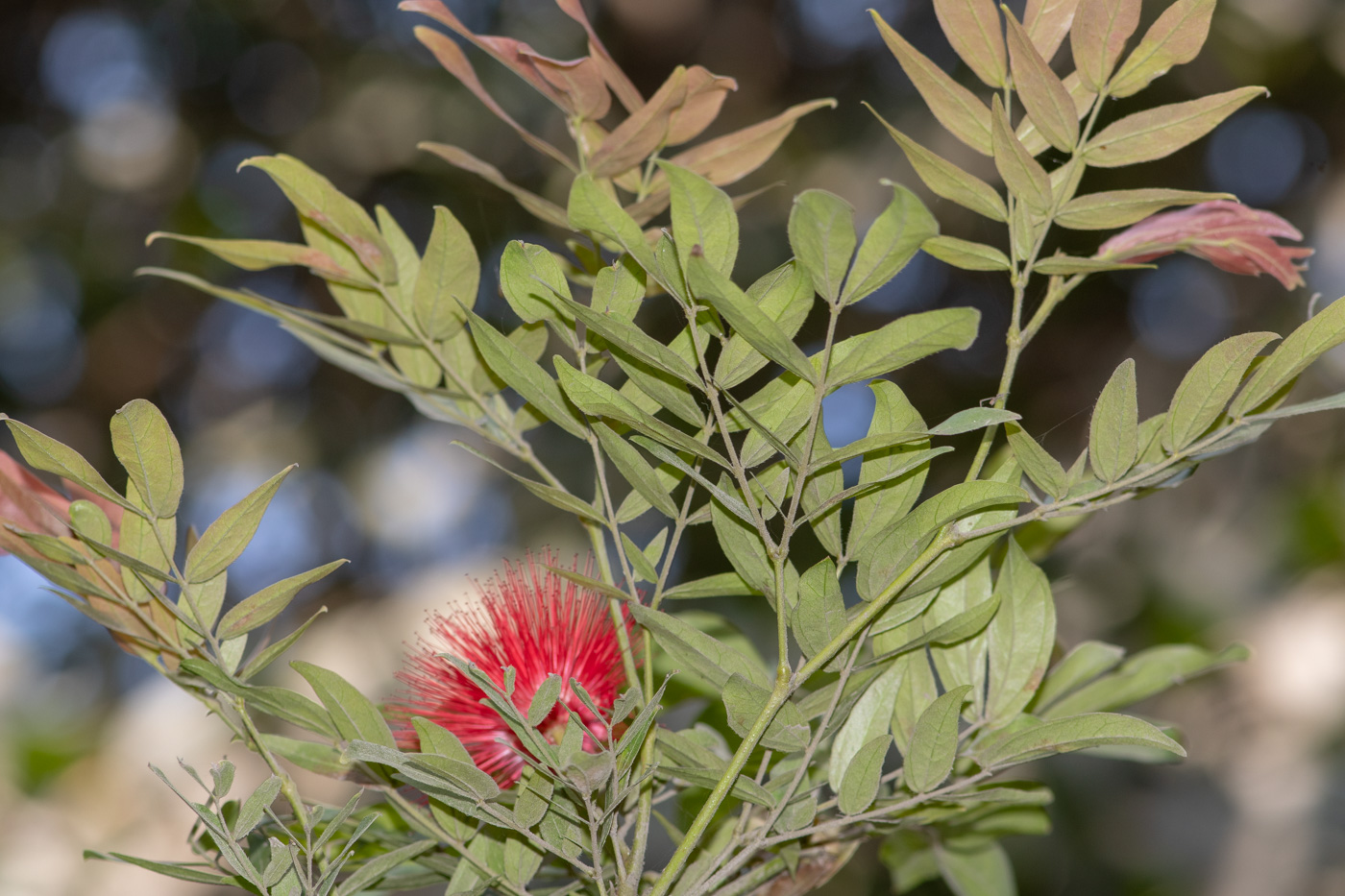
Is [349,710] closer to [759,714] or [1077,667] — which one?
[759,714]

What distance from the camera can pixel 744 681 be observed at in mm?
177

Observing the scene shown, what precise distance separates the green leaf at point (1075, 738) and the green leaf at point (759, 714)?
0.04 meters

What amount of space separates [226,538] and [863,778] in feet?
0.44

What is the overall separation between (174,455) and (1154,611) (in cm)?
104

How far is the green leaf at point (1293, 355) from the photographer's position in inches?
6.8

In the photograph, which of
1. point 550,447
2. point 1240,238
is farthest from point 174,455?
point 550,447

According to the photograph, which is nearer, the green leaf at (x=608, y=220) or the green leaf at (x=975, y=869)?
the green leaf at (x=608, y=220)

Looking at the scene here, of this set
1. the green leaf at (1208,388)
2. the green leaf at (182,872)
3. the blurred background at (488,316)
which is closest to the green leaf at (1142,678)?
the green leaf at (1208,388)

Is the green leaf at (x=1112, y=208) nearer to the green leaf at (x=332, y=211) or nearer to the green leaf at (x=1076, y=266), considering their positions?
the green leaf at (x=1076, y=266)

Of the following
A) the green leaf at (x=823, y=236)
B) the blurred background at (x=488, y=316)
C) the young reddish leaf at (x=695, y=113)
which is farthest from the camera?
the blurred background at (x=488, y=316)

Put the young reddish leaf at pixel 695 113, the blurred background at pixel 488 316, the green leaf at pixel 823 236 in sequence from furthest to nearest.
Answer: the blurred background at pixel 488 316, the young reddish leaf at pixel 695 113, the green leaf at pixel 823 236

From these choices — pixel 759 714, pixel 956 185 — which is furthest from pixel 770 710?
pixel 956 185

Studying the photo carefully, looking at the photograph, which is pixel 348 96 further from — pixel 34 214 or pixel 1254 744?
pixel 1254 744

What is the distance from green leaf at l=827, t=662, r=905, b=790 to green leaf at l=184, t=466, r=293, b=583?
13 cm
